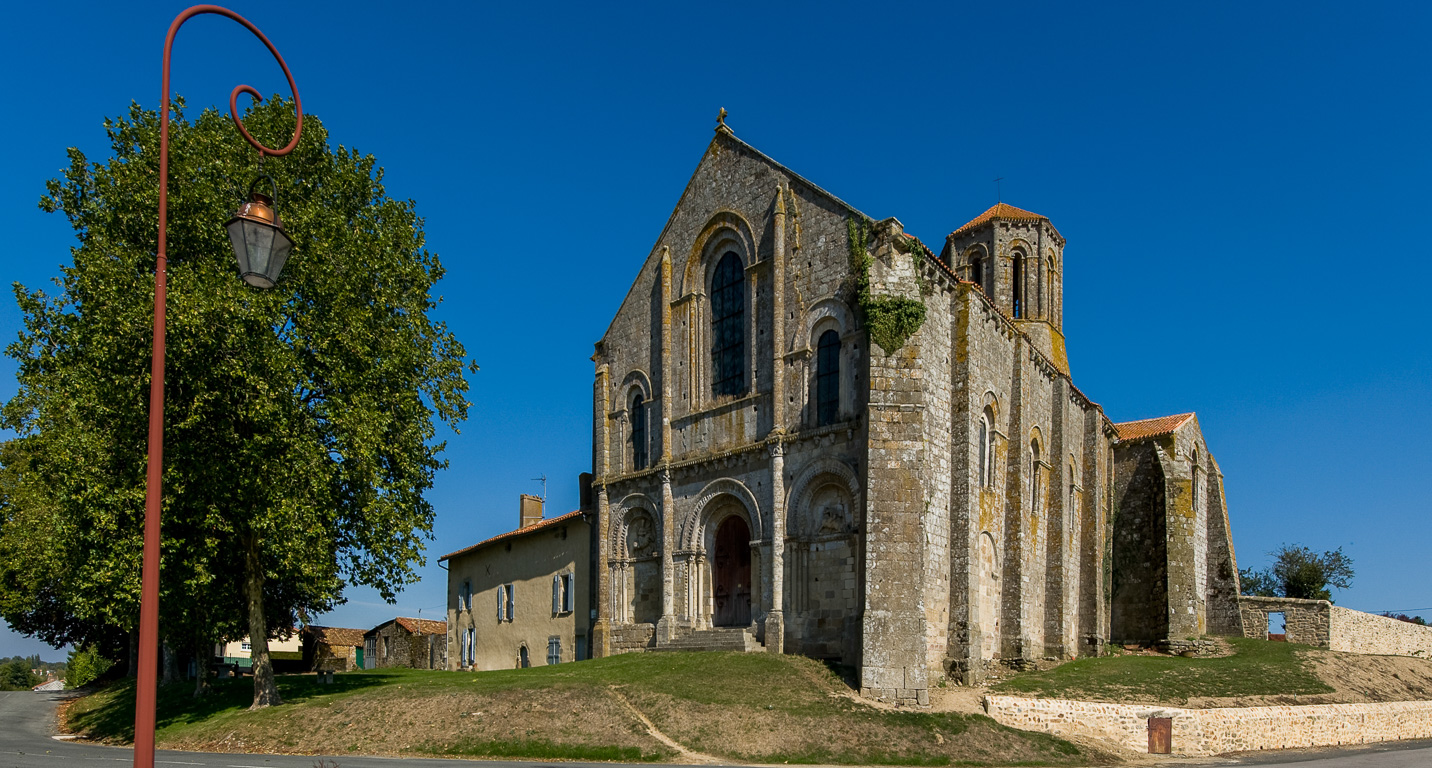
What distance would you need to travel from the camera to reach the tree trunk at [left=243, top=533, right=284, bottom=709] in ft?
77.6

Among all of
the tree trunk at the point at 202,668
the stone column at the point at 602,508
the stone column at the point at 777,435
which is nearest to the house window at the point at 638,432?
the stone column at the point at 602,508

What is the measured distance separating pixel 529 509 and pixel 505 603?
586cm

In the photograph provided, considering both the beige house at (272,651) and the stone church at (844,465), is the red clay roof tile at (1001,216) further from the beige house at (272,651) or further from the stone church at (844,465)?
the beige house at (272,651)

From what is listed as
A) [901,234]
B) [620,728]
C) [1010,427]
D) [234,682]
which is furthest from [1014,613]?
[234,682]

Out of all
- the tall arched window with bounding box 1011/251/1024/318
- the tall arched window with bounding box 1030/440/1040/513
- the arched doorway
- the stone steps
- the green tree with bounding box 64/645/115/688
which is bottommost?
the green tree with bounding box 64/645/115/688

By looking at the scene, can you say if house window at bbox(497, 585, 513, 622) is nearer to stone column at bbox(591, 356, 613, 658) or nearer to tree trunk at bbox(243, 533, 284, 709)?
stone column at bbox(591, 356, 613, 658)

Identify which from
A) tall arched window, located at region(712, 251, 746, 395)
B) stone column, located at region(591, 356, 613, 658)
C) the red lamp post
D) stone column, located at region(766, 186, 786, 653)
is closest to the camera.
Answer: the red lamp post

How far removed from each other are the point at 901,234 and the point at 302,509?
1567 centimetres

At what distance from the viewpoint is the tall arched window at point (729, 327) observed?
97.2ft

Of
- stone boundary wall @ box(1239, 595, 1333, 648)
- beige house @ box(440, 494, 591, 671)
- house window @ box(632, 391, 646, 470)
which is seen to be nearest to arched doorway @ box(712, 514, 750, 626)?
house window @ box(632, 391, 646, 470)

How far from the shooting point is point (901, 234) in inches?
1013

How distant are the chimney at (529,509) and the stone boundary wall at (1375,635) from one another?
3233cm

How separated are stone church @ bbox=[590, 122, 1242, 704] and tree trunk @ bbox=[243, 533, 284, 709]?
10620 millimetres

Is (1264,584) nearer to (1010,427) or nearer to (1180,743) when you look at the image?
(1010,427)
